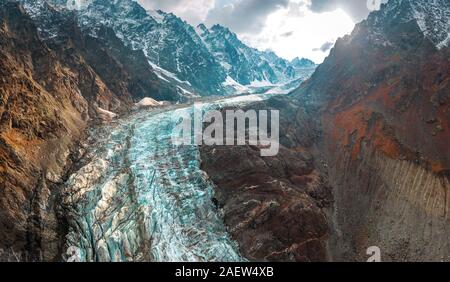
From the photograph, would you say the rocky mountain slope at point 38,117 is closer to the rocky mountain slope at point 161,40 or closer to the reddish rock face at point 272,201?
the reddish rock face at point 272,201

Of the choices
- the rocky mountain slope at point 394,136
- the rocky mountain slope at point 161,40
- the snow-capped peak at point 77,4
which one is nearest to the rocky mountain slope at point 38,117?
the rocky mountain slope at point 394,136

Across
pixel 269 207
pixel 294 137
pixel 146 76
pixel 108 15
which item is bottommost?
pixel 269 207

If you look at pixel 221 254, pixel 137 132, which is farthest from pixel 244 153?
pixel 137 132

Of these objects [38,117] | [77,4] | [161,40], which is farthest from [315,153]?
[161,40]

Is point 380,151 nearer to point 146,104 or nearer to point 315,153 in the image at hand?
point 315,153

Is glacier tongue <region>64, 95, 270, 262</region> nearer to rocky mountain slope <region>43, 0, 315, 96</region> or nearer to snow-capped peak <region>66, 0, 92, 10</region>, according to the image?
rocky mountain slope <region>43, 0, 315, 96</region>

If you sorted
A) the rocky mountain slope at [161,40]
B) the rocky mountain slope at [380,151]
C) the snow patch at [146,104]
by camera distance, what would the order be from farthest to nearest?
the rocky mountain slope at [161,40] → the snow patch at [146,104] → the rocky mountain slope at [380,151]

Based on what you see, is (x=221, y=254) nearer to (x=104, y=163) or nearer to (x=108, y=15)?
(x=104, y=163)
